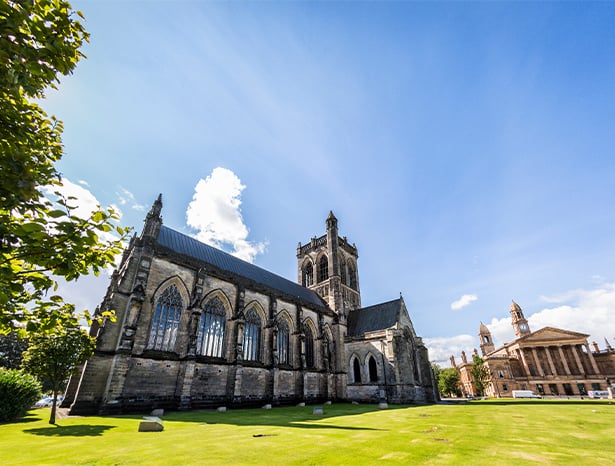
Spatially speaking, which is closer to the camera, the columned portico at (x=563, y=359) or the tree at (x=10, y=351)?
the tree at (x=10, y=351)

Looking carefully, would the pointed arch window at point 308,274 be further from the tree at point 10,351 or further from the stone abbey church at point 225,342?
the tree at point 10,351

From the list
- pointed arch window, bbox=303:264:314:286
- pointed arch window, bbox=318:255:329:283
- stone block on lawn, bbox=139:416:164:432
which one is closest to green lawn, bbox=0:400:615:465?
stone block on lawn, bbox=139:416:164:432

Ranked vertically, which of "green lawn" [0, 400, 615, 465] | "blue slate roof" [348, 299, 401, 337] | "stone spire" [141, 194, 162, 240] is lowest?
"green lawn" [0, 400, 615, 465]

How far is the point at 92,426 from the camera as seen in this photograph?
38.3ft

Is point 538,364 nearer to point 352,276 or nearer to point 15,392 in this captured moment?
point 352,276

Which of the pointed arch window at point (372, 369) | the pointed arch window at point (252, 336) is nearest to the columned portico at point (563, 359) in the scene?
the pointed arch window at point (372, 369)

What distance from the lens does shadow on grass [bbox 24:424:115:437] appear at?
32.4 feet

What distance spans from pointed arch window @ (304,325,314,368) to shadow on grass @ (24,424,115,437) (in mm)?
21730

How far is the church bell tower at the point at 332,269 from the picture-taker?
129 feet

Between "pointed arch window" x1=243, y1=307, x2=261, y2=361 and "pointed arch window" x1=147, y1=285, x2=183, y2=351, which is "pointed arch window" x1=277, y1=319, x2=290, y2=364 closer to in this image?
"pointed arch window" x1=243, y1=307, x2=261, y2=361

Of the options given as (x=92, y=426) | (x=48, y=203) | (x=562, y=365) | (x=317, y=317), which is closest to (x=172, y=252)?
(x=92, y=426)

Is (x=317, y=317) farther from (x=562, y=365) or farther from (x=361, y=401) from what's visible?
(x=562, y=365)

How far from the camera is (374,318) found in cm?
3650

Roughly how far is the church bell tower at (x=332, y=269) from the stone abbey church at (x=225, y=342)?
0.48 meters
